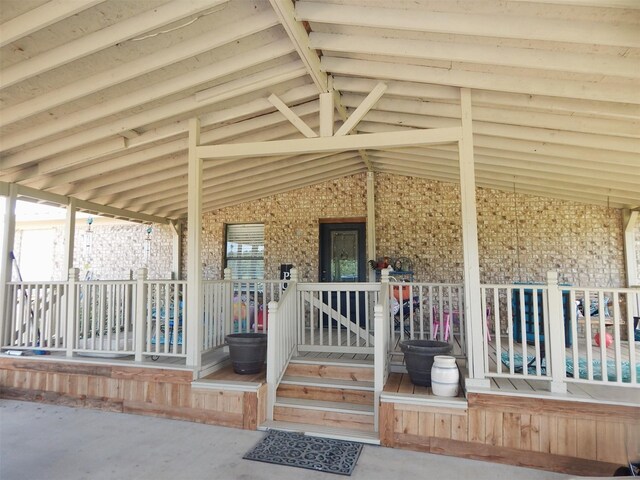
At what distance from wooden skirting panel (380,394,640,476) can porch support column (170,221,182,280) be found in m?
6.21

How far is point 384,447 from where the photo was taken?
359 centimetres

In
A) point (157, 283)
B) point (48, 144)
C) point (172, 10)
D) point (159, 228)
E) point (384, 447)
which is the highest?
point (172, 10)

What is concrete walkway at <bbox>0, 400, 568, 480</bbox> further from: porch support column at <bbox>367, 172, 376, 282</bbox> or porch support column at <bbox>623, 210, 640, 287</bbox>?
porch support column at <bbox>623, 210, 640, 287</bbox>

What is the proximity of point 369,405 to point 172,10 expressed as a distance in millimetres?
3998

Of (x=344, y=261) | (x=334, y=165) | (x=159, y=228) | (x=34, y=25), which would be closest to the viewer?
(x=34, y=25)

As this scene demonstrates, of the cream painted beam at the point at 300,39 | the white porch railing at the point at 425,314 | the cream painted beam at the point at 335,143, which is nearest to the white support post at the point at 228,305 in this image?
the cream painted beam at the point at 335,143

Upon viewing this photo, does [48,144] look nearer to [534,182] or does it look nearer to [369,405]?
[369,405]

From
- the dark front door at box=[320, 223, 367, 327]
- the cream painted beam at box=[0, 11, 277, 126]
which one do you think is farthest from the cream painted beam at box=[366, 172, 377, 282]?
the cream painted beam at box=[0, 11, 277, 126]

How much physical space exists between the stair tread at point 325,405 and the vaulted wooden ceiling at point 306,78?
3.32 m

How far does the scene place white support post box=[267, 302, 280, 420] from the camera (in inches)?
163

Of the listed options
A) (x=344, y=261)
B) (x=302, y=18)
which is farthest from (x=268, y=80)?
(x=344, y=261)

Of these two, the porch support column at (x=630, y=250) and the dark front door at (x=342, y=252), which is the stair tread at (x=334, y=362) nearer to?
the dark front door at (x=342, y=252)

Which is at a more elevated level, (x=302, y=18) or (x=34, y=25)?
(x=302, y=18)

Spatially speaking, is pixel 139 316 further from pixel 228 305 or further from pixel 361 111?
pixel 361 111
